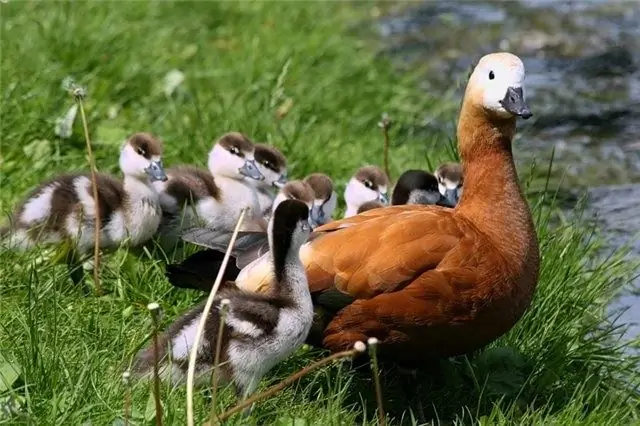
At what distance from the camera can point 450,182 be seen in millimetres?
6797

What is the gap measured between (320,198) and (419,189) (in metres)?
0.51

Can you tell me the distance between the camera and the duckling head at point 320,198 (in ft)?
21.6

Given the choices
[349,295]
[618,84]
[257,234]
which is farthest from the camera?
[618,84]

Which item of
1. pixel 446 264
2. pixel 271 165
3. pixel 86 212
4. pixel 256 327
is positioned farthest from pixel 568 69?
pixel 256 327

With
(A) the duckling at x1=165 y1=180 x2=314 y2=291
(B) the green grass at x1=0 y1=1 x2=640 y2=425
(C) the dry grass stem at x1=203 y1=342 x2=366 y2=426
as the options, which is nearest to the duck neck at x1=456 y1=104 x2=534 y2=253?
(B) the green grass at x1=0 y1=1 x2=640 y2=425

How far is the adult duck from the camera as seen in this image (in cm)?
526

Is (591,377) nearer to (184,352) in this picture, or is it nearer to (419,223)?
(419,223)

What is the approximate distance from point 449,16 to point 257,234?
7.21 meters

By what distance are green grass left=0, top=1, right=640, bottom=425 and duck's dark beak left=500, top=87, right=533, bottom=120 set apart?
1.02 metres

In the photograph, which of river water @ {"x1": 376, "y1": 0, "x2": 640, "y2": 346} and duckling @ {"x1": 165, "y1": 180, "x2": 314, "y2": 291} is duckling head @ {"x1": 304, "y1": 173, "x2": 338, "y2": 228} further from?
river water @ {"x1": 376, "y1": 0, "x2": 640, "y2": 346}

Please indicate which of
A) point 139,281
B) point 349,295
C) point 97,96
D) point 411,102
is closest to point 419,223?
point 349,295

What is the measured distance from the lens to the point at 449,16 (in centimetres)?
1259

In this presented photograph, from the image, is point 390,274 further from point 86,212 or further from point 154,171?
point 154,171

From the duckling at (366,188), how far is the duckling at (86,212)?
0.98 metres
